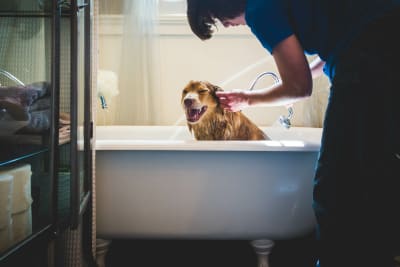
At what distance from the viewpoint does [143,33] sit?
1.96 m

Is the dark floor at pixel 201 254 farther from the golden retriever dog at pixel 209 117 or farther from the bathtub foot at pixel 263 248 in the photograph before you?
the golden retriever dog at pixel 209 117

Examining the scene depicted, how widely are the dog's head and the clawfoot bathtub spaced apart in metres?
0.26

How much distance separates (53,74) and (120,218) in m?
0.59

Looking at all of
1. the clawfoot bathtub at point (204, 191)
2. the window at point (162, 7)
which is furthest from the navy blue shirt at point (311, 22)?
the window at point (162, 7)

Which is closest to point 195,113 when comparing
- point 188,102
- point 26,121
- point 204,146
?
point 188,102

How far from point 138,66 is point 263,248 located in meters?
1.26

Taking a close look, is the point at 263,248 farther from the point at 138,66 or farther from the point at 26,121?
the point at 138,66

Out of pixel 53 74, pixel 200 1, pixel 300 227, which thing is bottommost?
pixel 300 227

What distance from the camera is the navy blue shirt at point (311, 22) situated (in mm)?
821

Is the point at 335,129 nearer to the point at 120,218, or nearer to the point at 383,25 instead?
the point at 383,25

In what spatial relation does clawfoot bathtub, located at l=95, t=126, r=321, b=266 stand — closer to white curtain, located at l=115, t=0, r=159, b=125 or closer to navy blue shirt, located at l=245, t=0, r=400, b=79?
navy blue shirt, located at l=245, t=0, r=400, b=79

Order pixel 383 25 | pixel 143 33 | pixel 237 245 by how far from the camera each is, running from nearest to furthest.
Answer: pixel 383 25
pixel 237 245
pixel 143 33

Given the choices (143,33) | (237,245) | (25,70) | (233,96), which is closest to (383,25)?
(233,96)

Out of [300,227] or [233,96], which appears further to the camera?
[300,227]
